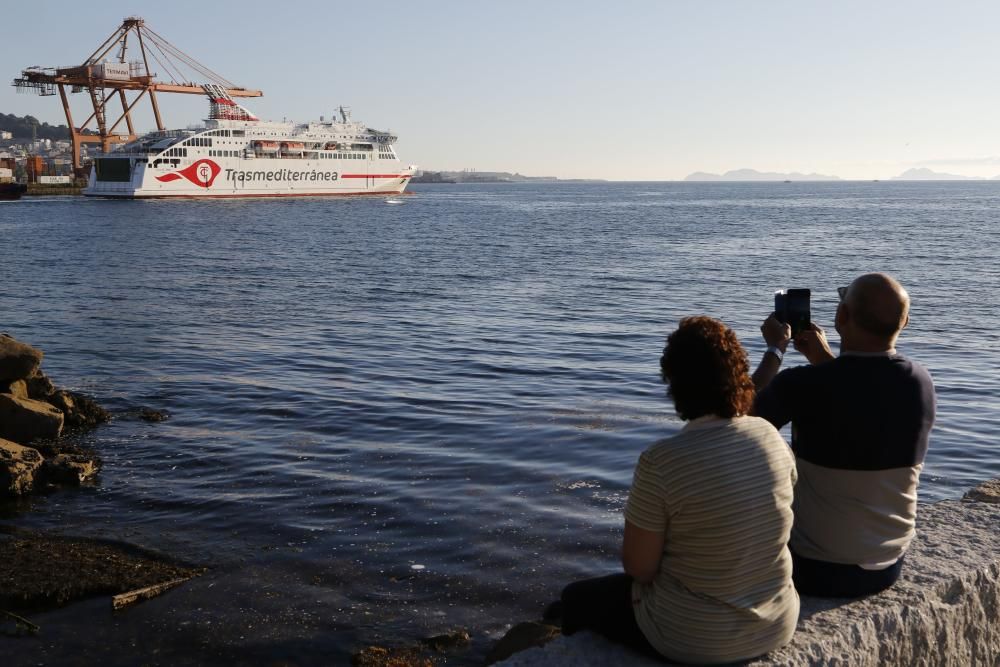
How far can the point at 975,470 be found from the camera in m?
7.27

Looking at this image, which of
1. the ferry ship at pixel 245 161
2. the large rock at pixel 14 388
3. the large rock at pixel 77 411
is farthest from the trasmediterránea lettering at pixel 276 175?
the large rock at pixel 14 388

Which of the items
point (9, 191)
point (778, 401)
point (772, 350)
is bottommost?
point (778, 401)

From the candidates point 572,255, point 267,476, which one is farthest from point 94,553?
point 572,255

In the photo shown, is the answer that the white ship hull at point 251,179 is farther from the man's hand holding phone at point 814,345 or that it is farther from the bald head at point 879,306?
the bald head at point 879,306

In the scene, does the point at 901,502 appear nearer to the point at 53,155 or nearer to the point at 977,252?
the point at 977,252

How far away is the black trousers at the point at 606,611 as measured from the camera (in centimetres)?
265

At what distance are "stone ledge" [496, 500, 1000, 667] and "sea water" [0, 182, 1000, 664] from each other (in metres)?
1.78

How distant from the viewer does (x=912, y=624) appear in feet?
9.46

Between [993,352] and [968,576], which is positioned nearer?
[968,576]

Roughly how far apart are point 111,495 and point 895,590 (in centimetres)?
558

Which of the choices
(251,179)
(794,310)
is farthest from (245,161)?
(794,310)

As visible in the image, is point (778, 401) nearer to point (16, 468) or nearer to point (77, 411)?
point (16, 468)

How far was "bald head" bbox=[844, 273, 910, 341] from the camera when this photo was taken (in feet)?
9.10

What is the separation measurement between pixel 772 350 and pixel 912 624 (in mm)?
985
